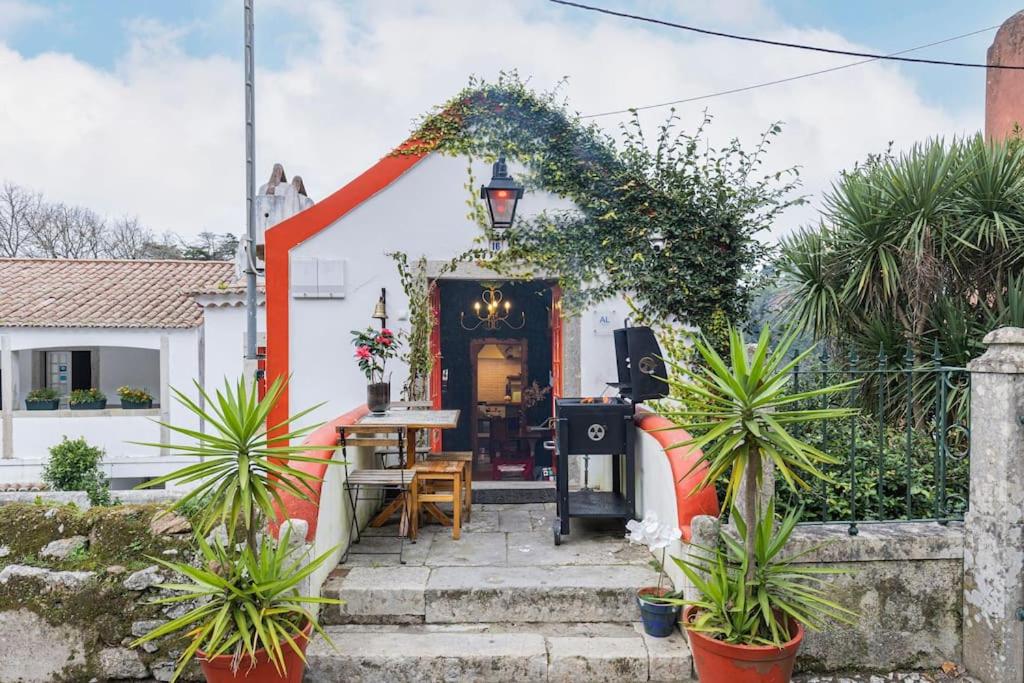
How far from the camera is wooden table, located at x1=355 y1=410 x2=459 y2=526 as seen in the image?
4312 mm

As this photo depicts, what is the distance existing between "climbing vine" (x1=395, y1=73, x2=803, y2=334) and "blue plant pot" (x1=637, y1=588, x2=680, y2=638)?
3.19 m

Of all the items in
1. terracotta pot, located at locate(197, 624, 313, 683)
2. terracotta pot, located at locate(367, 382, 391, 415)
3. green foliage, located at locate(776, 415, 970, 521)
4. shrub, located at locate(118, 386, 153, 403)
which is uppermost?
terracotta pot, located at locate(367, 382, 391, 415)

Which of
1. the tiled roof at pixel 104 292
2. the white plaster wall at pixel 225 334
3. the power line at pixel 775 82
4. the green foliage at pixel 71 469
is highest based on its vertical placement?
the power line at pixel 775 82

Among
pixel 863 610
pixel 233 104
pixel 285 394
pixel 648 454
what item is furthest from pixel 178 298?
pixel 863 610

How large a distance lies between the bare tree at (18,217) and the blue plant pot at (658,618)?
2438cm

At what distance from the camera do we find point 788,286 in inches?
231

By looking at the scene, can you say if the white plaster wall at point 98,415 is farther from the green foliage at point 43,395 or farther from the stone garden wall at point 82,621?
the stone garden wall at point 82,621

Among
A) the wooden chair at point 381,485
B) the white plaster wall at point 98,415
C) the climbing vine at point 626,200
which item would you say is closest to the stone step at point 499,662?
the wooden chair at point 381,485

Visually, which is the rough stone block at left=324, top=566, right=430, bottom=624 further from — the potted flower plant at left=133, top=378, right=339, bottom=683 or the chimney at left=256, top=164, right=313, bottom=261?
the chimney at left=256, top=164, right=313, bottom=261

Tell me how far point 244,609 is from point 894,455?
433 centimetres

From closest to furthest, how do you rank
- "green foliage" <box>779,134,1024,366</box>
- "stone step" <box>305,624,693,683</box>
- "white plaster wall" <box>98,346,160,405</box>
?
"stone step" <box>305,624,693,683</box> < "green foliage" <box>779,134,1024,366</box> < "white plaster wall" <box>98,346,160,405</box>

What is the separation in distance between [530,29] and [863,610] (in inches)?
243

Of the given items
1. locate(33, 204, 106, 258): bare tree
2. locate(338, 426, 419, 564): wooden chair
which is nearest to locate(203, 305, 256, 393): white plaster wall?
locate(338, 426, 419, 564): wooden chair

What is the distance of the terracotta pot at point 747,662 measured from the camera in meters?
2.60
